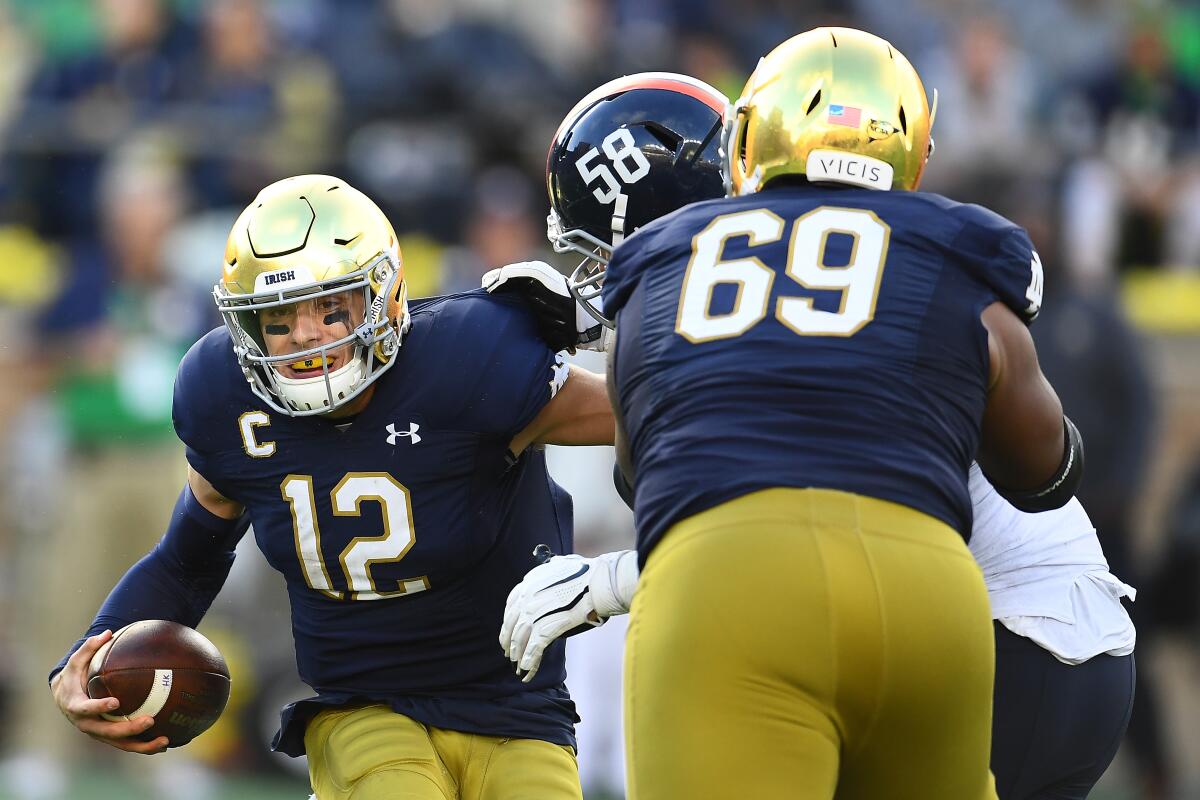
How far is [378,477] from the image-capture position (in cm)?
357

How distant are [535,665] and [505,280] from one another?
90 cm

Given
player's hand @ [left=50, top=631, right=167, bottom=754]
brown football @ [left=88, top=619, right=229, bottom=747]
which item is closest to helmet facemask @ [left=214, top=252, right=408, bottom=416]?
brown football @ [left=88, top=619, right=229, bottom=747]

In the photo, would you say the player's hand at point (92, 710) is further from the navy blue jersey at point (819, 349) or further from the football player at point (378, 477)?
the navy blue jersey at point (819, 349)

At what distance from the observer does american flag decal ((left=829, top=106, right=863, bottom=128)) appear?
9.68ft

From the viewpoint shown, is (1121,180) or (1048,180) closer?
(1048,180)

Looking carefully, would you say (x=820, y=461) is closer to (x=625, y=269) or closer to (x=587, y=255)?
(x=625, y=269)

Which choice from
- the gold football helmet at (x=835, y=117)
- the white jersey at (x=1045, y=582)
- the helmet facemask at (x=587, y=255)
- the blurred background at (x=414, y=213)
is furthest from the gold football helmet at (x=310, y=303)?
the blurred background at (x=414, y=213)

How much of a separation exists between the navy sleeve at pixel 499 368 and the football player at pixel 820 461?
0.65 meters

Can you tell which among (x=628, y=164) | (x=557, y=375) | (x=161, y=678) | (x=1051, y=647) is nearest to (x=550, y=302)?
(x=557, y=375)

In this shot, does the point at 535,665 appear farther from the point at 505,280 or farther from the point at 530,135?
the point at 530,135

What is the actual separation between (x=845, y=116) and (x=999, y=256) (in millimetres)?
362

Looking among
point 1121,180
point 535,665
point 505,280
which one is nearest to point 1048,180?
point 1121,180

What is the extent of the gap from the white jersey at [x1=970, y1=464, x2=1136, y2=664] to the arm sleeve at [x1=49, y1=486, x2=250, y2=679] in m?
1.56

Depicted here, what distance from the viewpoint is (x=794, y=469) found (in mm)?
2656
